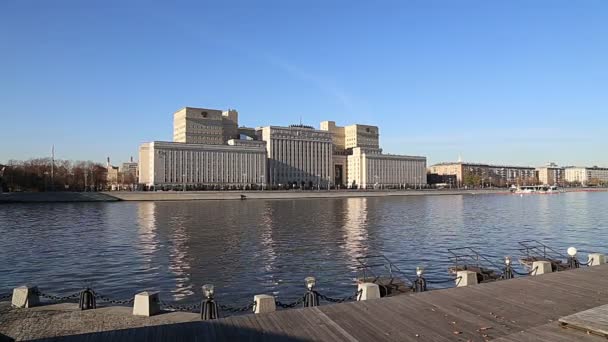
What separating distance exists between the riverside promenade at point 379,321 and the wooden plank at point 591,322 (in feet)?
0.55

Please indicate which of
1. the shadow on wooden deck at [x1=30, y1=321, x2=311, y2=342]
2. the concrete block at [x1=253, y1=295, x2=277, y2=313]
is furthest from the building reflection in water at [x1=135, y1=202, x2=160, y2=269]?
the shadow on wooden deck at [x1=30, y1=321, x2=311, y2=342]

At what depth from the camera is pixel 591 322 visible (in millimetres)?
11344

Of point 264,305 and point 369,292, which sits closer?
point 264,305

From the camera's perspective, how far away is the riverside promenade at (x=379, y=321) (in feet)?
38.5

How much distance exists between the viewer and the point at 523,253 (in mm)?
34875

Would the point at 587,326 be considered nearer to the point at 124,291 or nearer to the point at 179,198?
the point at 124,291

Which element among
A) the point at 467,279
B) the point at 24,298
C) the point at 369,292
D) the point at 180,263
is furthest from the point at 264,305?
the point at 180,263

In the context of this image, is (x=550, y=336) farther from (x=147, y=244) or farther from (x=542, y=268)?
(x=147, y=244)

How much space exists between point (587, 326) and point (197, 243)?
3506 cm

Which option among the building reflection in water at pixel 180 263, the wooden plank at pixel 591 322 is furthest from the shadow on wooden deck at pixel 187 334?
the building reflection in water at pixel 180 263

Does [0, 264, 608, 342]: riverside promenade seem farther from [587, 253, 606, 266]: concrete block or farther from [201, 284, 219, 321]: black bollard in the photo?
[587, 253, 606, 266]: concrete block

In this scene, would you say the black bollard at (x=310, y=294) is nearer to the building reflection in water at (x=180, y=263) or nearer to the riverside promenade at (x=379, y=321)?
the riverside promenade at (x=379, y=321)

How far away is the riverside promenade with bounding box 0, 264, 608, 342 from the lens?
1173cm

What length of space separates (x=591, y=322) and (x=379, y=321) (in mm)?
5229
